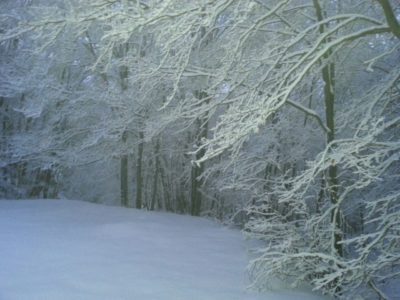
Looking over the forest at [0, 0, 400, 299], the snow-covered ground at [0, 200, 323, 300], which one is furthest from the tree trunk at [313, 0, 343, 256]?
the snow-covered ground at [0, 200, 323, 300]

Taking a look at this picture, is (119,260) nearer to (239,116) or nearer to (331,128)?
(239,116)

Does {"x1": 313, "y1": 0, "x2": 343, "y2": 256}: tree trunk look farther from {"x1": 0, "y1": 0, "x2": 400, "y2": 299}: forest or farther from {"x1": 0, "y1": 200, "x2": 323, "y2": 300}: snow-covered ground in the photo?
{"x1": 0, "y1": 200, "x2": 323, "y2": 300}: snow-covered ground

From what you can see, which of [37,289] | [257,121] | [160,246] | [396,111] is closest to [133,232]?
[160,246]

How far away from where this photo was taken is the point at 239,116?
470 centimetres

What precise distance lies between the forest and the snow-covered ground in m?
0.62

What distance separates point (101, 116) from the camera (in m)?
13.2

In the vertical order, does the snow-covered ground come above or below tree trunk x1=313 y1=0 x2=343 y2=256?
below

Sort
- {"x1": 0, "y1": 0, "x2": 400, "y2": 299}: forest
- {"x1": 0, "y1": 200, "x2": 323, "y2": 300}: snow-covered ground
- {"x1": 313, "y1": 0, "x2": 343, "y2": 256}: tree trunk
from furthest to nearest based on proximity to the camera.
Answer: {"x1": 313, "y1": 0, "x2": 343, "y2": 256}: tree trunk
{"x1": 0, "y1": 0, "x2": 400, "y2": 299}: forest
{"x1": 0, "y1": 200, "x2": 323, "y2": 300}: snow-covered ground

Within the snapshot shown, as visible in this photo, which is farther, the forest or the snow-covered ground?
the forest

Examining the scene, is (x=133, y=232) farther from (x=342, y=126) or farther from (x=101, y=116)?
(x=101, y=116)

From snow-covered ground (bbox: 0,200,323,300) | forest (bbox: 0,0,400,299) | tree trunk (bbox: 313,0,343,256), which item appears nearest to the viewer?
snow-covered ground (bbox: 0,200,323,300)

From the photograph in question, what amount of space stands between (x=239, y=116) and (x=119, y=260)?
286cm

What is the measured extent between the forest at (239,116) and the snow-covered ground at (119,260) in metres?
0.62

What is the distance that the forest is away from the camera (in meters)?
4.80
